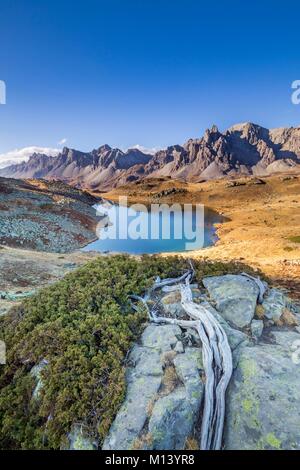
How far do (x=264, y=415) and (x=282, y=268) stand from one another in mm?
19901

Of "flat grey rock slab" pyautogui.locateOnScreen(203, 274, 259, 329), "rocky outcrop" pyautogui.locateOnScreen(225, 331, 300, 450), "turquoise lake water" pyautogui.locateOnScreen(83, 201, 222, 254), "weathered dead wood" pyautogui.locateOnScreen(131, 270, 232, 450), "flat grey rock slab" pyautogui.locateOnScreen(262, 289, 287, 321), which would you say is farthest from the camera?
"turquoise lake water" pyautogui.locateOnScreen(83, 201, 222, 254)

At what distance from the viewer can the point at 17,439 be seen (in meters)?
6.96

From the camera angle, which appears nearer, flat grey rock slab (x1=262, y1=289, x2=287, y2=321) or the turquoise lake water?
flat grey rock slab (x1=262, y1=289, x2=287, y2=321)

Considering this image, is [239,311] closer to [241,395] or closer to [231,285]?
[231,285]

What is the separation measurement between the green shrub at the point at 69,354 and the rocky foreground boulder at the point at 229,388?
48 centimetres

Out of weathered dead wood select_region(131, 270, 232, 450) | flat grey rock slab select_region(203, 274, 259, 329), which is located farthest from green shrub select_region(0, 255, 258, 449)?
weathered dead wood select_region(131, 270, 232, 450)

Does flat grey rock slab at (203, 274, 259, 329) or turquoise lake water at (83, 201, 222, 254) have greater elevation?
flat grey rock slab at (203, 274, 259, 329)

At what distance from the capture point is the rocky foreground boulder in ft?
19.2

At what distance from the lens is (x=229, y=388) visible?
674cm

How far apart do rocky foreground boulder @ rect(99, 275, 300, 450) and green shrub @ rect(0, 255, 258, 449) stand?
484 millimetres

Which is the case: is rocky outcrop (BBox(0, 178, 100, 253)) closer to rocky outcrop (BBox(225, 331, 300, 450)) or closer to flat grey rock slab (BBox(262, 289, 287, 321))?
flat grey rock slab (BBox(262, 289, 287, 321))

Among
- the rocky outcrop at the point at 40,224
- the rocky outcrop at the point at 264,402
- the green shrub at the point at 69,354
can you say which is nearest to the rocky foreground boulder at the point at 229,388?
the rocky outcrop at the point at 264,402
